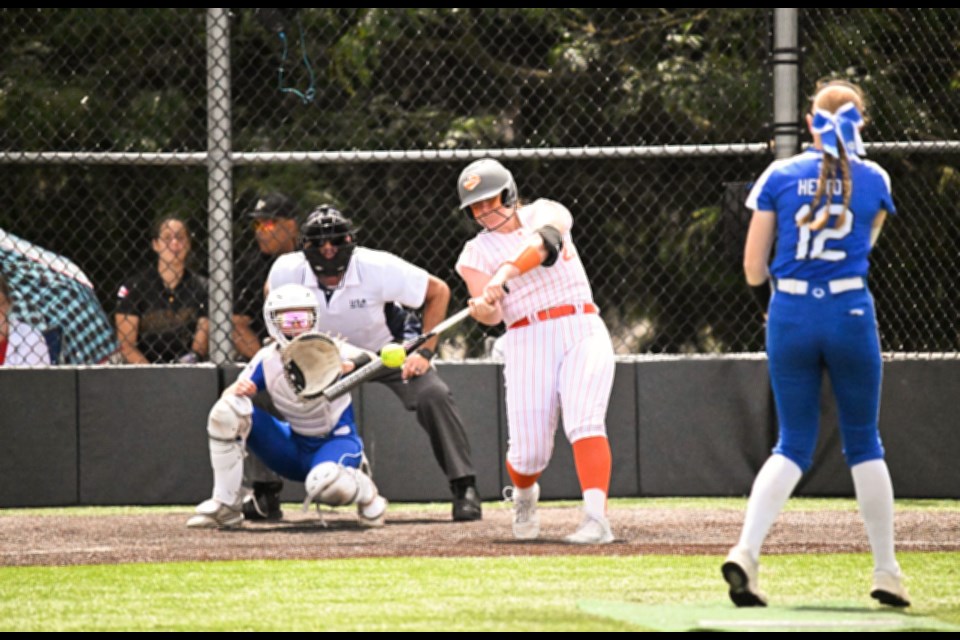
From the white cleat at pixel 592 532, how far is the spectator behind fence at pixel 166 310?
3126mm

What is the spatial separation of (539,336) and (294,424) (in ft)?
5.17

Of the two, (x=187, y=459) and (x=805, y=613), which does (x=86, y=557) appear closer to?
(x=187, y=459)

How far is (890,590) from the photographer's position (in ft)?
17.3

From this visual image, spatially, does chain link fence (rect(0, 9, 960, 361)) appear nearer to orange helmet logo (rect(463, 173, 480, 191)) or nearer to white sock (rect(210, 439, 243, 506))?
white sock (rect(210, 439, 243, 506))

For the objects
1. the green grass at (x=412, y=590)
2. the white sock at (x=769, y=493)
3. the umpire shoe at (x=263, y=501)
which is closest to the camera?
the green grass at (x=412, y=590)

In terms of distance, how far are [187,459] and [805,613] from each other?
5.06 meters

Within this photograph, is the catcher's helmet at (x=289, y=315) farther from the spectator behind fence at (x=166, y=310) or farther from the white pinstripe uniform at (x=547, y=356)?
the spectator behind fence at (x=166, y=310)

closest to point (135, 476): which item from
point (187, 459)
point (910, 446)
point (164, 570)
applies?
point (187, 459)

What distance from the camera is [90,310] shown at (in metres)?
10.0

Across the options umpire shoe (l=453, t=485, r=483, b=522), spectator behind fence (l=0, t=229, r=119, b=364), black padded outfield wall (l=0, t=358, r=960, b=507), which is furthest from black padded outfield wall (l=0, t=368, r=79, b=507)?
umpire shoe (l=453, t=485, r=483, b=522)

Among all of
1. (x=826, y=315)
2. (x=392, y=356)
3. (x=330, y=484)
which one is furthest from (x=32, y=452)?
(x=826, y=315)

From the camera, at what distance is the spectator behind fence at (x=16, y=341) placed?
31.2 feet

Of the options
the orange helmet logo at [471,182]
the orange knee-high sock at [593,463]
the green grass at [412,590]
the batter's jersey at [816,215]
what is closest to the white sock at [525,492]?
the orange knee-high sock at [593,463]
